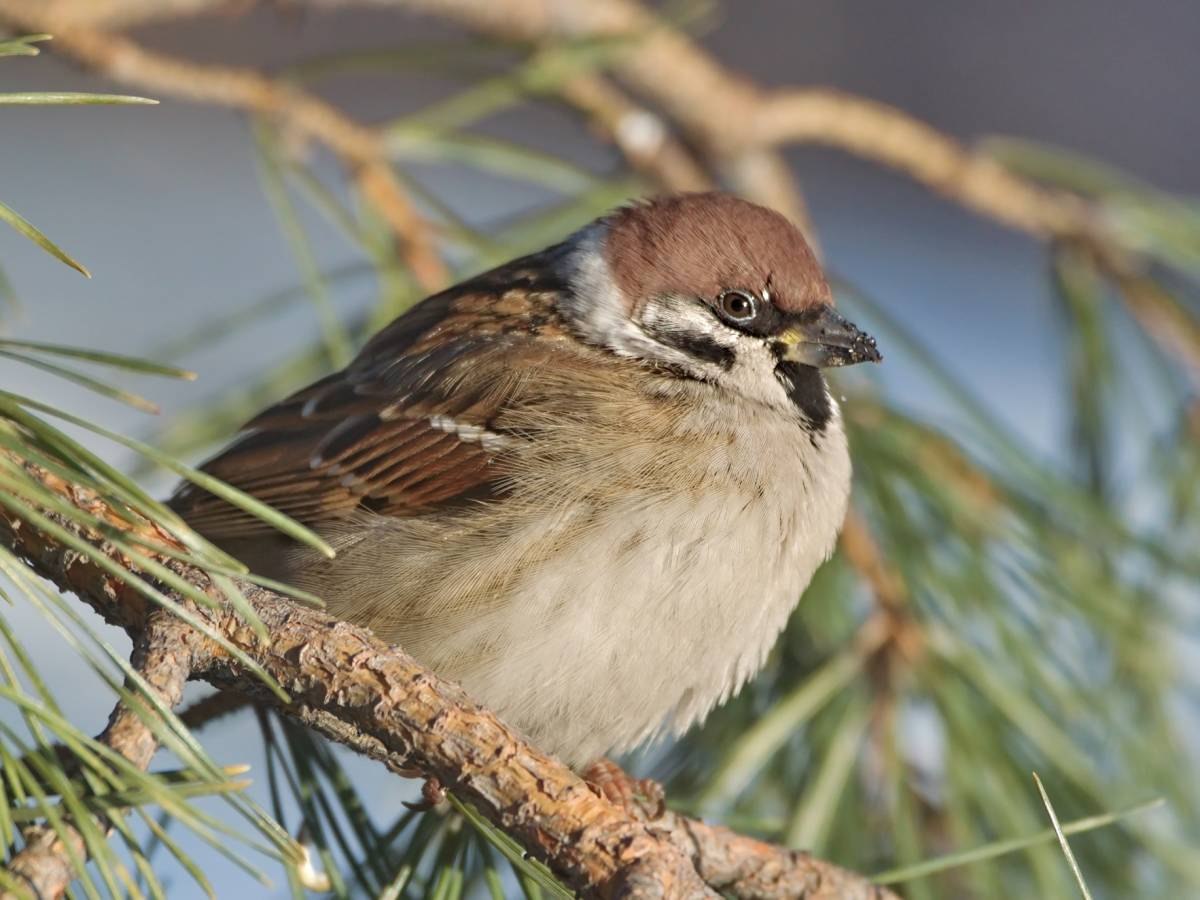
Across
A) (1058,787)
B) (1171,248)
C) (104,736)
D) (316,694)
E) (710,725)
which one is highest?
(1171,248)

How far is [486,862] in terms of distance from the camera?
139 cm

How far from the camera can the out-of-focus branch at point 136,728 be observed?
0.92 metres

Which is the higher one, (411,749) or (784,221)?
(784,221)

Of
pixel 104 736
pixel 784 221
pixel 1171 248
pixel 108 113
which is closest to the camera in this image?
pixel 104 736

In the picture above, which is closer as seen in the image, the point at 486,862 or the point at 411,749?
the point at 411,749

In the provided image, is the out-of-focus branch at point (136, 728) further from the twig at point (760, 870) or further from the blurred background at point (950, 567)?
the twig at point (760, 870)

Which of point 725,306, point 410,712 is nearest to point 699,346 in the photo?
point 725,306

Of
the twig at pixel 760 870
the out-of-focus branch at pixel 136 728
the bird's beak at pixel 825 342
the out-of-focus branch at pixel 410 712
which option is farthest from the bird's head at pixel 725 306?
the out-of-focus branch at pixel 136 728

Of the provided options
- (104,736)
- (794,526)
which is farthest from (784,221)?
(104,736)

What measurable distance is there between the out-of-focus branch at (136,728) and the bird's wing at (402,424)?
29.1 inches

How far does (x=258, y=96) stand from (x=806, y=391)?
0.83 m

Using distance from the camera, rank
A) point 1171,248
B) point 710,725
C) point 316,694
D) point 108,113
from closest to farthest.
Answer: point 316,694
point 710,725
point 1171,248
point 108,113

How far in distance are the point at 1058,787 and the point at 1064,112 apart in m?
3.98

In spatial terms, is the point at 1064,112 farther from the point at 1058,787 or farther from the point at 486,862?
the point at 486,862
